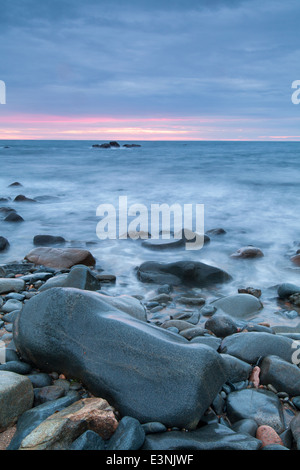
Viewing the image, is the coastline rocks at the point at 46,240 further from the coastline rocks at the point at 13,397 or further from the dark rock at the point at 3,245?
the coastline rocks at the point at 13,397

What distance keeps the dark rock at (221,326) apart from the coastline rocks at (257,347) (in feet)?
1.37

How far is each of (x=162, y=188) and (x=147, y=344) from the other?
572 inches

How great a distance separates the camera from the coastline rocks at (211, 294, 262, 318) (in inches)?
183

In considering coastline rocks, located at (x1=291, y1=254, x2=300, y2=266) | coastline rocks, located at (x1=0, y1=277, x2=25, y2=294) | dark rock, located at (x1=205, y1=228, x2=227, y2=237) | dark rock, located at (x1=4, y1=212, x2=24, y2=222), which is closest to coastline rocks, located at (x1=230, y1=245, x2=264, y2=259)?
coastline rocks, located at (x1=291, y1=254, x2=300, y2=266)

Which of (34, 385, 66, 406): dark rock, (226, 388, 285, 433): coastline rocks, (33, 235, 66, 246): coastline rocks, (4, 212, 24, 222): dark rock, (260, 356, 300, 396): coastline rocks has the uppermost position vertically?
(4, 212, 24, 222): dark rock

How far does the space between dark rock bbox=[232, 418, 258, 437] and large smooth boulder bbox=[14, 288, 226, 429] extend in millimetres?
218

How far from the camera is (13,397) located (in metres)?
2.42

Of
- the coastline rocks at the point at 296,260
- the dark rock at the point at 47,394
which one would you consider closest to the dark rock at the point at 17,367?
the dark rock at the point at 47,394

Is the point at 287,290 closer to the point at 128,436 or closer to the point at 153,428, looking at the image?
the point at 153,428

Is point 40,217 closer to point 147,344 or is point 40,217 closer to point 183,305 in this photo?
point 183,305

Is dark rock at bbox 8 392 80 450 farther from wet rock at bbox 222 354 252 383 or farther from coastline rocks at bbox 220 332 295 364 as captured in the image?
coastline rocks at bbox 220 332 295 364

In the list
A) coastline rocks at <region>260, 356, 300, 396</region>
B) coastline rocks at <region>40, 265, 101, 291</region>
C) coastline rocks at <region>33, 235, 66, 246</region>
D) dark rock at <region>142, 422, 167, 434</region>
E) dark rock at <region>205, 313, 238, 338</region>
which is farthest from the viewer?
coastline rocks at <region>33, 235, 66, 246</region>

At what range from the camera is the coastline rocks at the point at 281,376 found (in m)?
2.98

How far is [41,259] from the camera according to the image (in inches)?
249
